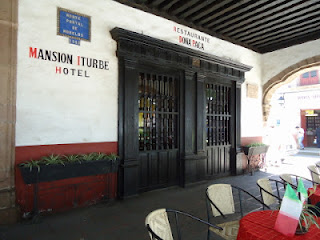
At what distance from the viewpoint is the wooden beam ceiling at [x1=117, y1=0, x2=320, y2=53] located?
4719 millimetres

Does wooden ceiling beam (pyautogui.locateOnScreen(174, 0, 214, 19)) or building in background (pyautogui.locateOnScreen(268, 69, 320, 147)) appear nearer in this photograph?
wooden ceiling beam (pyautogui.locateOnScreen(174, 0, 214, 19))

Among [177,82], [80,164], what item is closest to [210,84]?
[177,82]

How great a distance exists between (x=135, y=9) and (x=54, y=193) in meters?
3.86

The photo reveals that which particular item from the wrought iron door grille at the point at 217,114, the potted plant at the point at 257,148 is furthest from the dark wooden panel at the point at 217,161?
the potted plant at the point at 257,148

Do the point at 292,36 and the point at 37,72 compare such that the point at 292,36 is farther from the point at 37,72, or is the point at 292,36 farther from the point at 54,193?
the point at 54,193

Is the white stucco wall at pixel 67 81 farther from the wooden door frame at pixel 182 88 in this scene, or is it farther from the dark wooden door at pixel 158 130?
the dark wooden door at pixel 158 130

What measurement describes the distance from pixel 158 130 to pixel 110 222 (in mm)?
2228

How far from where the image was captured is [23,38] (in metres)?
3.45

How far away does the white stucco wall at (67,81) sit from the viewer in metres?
3.47

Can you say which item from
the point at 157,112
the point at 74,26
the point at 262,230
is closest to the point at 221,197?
the point at 262,230

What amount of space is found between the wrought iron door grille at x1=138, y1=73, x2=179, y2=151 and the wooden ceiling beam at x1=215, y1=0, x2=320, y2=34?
2.25 meters

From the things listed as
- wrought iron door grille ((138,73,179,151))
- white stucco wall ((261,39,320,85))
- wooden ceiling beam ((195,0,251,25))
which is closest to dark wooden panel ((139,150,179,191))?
wrought iron door grille ((138,73,179,151))

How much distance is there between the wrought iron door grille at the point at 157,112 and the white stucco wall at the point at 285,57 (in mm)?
3940

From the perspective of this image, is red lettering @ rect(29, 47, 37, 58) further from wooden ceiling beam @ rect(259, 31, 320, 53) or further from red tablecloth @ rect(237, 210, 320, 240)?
wooden ceiling beam @ rect(259, 31, 320, 53)
